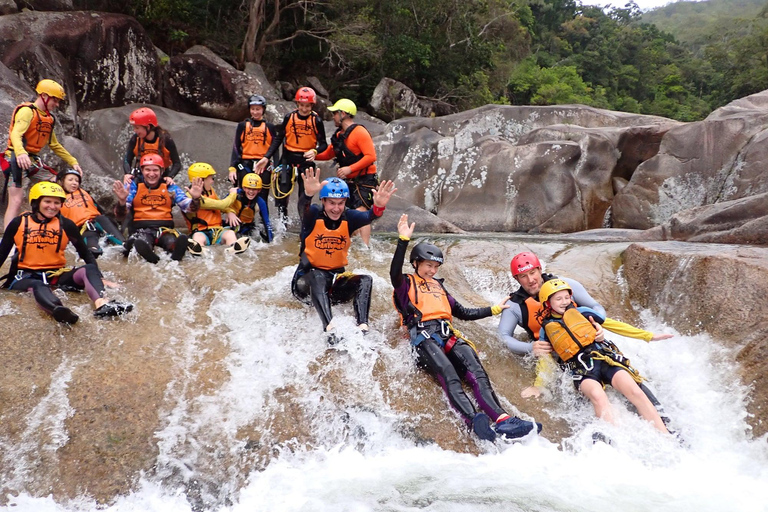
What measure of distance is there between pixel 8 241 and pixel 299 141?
11.9ft

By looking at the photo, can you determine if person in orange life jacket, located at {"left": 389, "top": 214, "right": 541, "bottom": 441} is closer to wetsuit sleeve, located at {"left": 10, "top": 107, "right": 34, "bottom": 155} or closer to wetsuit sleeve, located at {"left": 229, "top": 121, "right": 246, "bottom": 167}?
wetsuit sleeve, located at {"left": 229, "top": 121, "right": 246, "bottom": 167}

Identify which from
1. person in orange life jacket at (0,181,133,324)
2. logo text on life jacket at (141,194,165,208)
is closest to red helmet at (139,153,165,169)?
logo text on life jacket at (141,194,165,208)

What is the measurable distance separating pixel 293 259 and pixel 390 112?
1121 cm

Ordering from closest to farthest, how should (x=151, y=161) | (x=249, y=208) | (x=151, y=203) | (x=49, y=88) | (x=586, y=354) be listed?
(x=586, y=354)
(x=151, y=161)
(x=151, y=203)
(x=49, y=88)
(x=249, y=208)

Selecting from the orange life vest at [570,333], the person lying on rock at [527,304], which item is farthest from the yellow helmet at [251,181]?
the orange life vest at [570,333]

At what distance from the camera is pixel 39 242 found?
5.23 m

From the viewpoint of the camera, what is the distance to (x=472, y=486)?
12.3 feet

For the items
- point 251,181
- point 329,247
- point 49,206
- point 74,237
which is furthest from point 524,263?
point 49,206

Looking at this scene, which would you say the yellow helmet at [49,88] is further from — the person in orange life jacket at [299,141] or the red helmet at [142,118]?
the person in orange life jacket at [299,141]

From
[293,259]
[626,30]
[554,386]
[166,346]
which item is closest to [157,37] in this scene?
[293,259]

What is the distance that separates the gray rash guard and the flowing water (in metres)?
0.15

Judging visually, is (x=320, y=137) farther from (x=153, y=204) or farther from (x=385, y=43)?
(x=385, y=43)

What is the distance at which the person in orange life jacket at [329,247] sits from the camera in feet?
17.4

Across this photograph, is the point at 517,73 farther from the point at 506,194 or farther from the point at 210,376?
the point at 210,376
